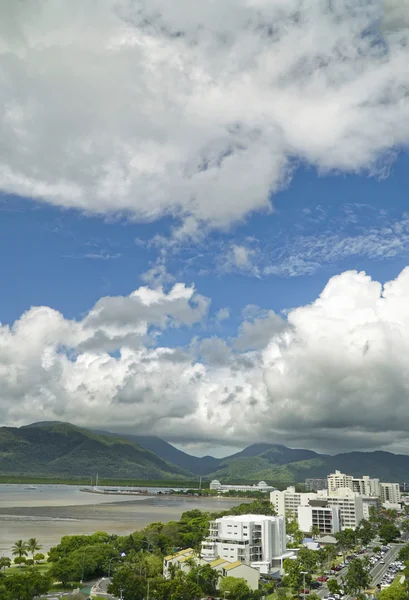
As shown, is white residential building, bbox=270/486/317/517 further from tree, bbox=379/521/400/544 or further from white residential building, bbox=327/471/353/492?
white residential building, bbox=327/471/353/492

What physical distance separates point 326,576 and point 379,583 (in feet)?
21.3

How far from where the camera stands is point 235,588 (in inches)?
1738

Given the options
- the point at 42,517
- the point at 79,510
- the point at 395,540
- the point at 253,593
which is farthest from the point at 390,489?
the point at 253,593

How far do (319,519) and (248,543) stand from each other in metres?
46.3

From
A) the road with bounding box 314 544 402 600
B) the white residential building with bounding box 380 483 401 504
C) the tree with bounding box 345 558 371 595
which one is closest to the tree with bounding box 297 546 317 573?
the road with bounding box 314 544 402 600

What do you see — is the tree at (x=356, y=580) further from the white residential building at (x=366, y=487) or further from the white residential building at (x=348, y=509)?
the white residential building at (x=366, y=487)

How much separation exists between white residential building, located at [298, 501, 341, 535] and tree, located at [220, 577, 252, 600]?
5740 centimetres

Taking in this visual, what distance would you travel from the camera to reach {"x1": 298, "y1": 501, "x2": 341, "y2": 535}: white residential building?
320 ft

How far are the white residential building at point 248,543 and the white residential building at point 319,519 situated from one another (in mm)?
39151

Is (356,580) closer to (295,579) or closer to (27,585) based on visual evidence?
(295,579)

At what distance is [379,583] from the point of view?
2058 inches

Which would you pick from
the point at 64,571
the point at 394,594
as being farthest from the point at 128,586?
the point at 394,594

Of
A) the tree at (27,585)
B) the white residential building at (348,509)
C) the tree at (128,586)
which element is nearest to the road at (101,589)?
the tree at (128,586)

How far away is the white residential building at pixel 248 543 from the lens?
56.8 meters
